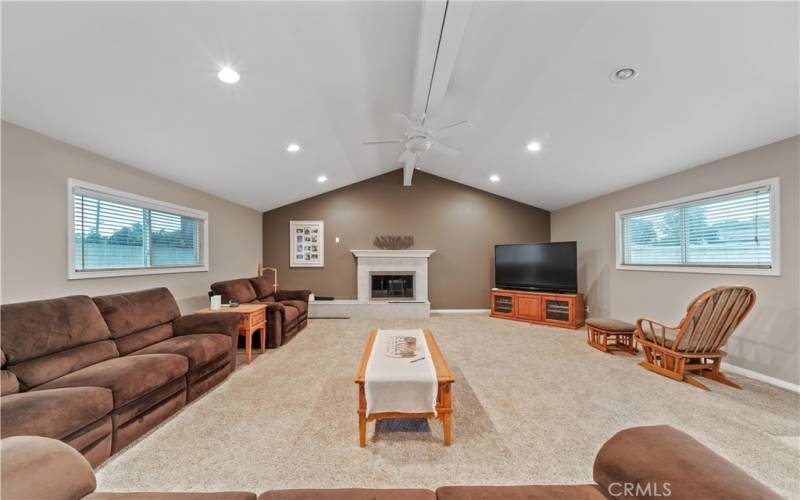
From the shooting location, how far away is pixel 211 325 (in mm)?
3059

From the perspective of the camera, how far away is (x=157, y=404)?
2160 mm

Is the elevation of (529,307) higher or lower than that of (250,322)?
lower

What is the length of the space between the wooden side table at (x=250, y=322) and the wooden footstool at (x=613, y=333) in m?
4.54

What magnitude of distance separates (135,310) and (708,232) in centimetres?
644

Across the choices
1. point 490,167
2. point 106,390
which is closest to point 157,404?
point 106,390

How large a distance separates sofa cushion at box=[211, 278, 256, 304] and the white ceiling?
1.55m

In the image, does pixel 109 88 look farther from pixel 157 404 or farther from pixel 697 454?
pixel 697 454

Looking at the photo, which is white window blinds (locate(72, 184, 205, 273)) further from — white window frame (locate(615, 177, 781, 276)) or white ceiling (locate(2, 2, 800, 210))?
white window frame (locate(615, 177, 781, 276))

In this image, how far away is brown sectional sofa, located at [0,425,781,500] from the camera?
Result: 0.80 m

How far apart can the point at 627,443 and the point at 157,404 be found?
9.70 feet

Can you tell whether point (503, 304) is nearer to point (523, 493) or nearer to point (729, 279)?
point (729, 279)

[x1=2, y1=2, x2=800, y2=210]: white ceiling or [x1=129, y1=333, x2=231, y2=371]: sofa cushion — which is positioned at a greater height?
[x1=2, y1=2, x2=800, y2=210]: white ceiling

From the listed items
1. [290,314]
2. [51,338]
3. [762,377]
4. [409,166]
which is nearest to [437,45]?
[409,166]

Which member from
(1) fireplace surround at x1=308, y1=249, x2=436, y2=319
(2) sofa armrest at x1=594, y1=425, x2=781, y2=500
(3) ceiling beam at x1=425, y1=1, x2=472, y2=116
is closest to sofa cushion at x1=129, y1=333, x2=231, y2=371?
(2) sofa armrest at x1=594, y1=425, x2=781, y2=500
